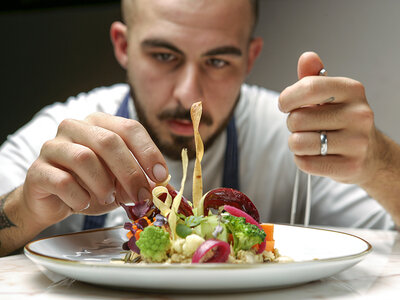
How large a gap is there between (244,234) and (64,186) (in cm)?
40

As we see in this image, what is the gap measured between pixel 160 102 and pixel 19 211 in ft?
2.27

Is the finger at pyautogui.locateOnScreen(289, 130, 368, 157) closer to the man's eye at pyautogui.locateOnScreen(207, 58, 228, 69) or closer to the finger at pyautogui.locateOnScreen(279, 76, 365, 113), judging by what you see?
the finger at pyautogui.locateOnScreen(279, 76, 365, 113)

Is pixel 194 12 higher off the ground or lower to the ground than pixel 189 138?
higher

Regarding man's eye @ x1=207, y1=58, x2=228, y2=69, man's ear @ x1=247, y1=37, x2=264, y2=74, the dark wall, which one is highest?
the dark wall

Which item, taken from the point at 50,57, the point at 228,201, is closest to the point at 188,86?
the point at 228,201

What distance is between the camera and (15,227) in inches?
46.8

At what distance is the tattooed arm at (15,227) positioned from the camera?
3.84 ft

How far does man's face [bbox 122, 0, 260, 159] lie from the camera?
166 centimetres

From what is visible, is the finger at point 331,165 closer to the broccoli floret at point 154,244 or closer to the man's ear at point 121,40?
the broccoli floret at point 154,244

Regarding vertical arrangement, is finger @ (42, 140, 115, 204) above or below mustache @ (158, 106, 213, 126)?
below

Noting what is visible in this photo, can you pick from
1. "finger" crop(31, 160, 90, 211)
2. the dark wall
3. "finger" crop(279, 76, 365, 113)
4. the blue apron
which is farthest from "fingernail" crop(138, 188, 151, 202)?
the dark wall

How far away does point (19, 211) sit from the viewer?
3.84 feet

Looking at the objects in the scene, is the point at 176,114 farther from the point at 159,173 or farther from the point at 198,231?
the point at 198,231

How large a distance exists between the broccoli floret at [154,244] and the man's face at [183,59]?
1.01 meters
